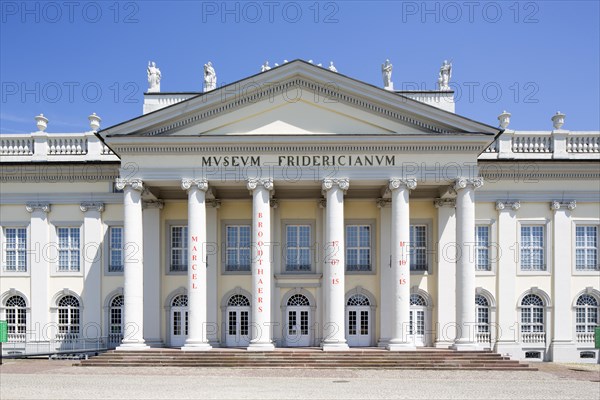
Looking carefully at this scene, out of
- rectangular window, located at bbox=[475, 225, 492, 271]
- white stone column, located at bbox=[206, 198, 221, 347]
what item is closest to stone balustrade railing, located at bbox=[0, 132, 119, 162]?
white stone column, located at bbox=[206, 198, 221, 347]

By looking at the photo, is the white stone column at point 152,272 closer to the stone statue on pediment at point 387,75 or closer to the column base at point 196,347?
the column base at point 196,347

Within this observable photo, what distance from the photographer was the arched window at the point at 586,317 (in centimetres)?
3036

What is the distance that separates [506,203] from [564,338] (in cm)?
775

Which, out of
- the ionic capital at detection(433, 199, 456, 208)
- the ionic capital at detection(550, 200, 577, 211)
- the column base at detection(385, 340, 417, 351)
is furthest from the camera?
the ionic capital at detection(550, 200, 577, 211)

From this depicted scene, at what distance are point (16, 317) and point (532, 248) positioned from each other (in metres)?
28.4

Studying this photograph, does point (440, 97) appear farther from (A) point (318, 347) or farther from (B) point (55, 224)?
(B) point (55, 224)

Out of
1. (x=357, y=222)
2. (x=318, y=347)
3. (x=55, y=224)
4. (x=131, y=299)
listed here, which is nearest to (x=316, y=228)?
(x=357, y=222)

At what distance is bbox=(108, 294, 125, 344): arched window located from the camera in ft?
100

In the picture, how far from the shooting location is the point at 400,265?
2659cm

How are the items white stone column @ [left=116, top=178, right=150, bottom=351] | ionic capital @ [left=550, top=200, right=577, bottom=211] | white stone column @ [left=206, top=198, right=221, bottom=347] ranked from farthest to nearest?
ionic capital @ [left=550, top=200, right=577, bottom=211], white stone column @ [left=206, top=198, right=221, bottom=347], white stone column @ [left=116, top=178, right=150, bottom=351]

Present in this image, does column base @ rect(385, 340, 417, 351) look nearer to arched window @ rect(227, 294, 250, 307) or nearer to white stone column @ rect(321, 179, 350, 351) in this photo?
white stone column @ rect(321, 179, 350, 351)

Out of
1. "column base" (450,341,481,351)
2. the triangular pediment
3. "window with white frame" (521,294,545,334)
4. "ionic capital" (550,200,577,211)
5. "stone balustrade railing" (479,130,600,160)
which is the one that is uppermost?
the triangular pediment

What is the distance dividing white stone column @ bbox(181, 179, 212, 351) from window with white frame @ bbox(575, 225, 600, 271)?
20.0 metres

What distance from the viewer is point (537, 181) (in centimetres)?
3080
